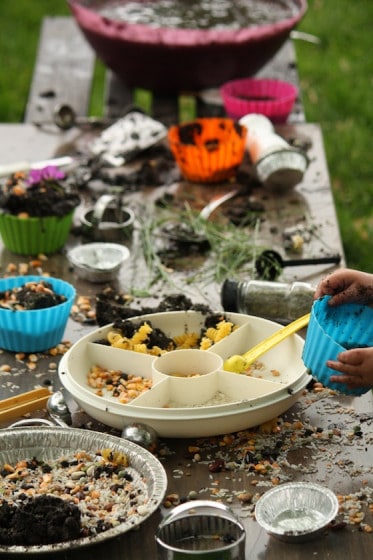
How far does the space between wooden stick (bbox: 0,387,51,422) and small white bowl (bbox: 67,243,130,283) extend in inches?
27.2

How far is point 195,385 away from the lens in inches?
87.4

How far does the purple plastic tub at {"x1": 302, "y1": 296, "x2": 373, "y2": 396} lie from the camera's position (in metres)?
2.12

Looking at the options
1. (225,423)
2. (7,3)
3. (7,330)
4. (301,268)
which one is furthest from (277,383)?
(7,3)

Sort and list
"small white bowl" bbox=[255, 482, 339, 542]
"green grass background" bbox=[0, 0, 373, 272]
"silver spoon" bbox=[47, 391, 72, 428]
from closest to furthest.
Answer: "small white bowl" bbox=[255, 482, 339, 542] < "silver spoon" bbox=[47, 391, 72, 428] < "green grass background" bbox=[0, 0, 373, 272]

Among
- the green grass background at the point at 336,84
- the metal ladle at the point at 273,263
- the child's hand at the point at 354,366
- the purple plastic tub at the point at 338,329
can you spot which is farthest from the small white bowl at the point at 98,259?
the green grass background at the point at 336,84

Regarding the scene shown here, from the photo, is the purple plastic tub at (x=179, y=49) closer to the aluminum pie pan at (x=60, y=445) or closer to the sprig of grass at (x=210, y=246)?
the sprig of grass at (x=210, y=246)

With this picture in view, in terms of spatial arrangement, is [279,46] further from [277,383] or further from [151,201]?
[277,383]

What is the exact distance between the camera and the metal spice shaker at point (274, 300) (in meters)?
2.69

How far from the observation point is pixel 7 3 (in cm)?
713

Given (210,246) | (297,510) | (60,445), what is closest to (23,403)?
(60,445)

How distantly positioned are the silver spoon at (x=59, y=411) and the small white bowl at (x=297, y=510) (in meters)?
0.50

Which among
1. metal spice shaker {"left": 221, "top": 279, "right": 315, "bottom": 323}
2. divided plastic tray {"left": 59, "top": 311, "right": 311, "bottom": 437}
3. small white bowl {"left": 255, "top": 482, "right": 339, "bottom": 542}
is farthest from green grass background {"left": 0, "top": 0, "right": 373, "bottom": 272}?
small white bowl {"left": 255, "top": 482, "right": 339, "bottom": 542}

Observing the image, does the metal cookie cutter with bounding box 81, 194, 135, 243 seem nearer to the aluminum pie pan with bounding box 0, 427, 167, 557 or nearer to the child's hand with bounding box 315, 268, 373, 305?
the child's hand with bounding box 315, 268, 373, 305

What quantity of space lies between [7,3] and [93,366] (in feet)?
17.1
